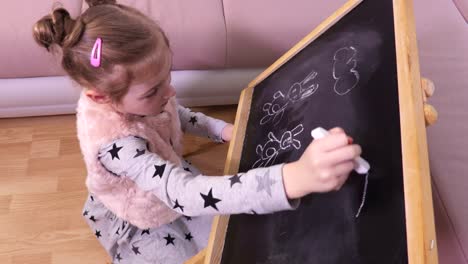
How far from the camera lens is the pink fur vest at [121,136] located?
891mm

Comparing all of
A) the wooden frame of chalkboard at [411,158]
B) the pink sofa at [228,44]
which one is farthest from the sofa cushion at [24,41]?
the wooden frame of chalkboard at [411,158]

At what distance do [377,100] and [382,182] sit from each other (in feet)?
0.50

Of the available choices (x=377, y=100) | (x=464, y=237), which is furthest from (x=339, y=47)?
(x=464, y=237)

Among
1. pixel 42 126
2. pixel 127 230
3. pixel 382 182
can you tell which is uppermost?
pixel 382 182

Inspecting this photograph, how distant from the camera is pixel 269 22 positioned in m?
1.37

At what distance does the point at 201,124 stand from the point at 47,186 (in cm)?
67

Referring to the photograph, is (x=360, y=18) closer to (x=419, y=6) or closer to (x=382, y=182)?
(x=382, y=182)

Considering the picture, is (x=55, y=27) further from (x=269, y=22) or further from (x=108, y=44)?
(x=269, y=22)

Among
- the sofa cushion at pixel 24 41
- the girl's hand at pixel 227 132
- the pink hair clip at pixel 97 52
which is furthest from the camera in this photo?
the sofa cushion at pixel 24 41

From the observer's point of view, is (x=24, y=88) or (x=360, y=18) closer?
(x=360, y=18)

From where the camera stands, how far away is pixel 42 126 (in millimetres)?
1679

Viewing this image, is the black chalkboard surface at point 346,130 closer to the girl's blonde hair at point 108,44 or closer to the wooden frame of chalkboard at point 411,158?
the wooden frame of chalkboard at point 411,158

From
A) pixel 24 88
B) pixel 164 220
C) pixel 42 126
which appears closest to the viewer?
pixel 164 220

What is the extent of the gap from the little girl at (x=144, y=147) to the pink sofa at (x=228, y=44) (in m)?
0.36
